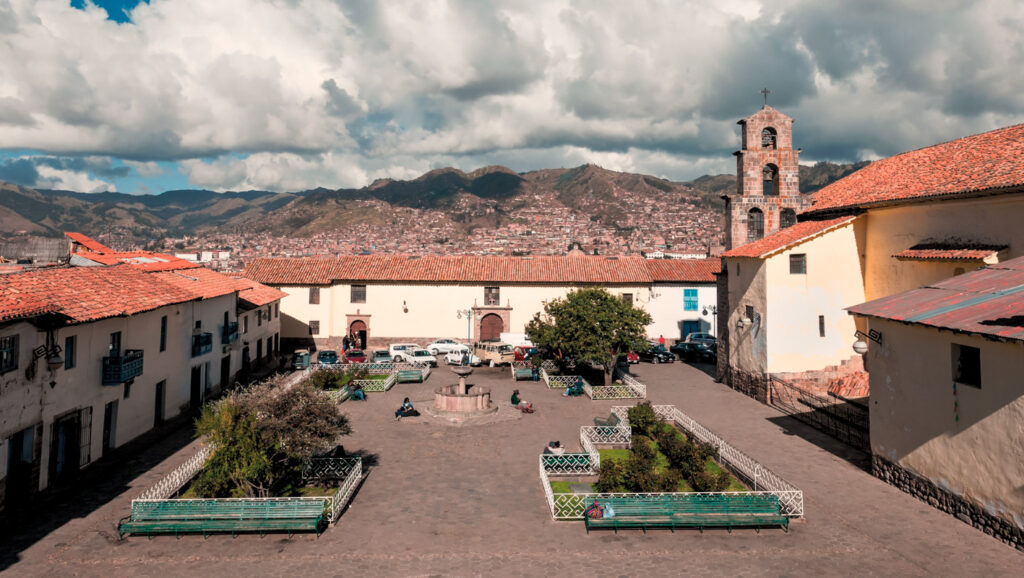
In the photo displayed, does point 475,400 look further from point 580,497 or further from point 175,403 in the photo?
point 175,403

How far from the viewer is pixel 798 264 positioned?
2455 centimetres

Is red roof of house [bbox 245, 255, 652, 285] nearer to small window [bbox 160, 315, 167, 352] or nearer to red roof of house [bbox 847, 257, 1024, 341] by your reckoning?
Answer: small window [bbox 160, 315, 167, 352]

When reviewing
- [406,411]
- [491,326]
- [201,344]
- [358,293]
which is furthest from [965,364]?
[358,293]

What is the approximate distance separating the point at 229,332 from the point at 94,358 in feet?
35.8

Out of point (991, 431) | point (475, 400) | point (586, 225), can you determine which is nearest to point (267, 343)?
point (475, 400)

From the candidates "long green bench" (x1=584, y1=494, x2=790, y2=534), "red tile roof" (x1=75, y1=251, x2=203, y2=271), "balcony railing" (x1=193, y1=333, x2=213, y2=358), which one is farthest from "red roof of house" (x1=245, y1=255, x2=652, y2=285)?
"long green bench" (x1=584, y1=494, x2=790, y2=534)

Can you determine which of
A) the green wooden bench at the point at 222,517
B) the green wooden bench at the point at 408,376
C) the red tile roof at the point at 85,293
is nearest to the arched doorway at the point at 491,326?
the green wooden bench at the point at 408,376

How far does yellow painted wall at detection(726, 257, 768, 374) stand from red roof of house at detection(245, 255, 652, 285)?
46.4ft

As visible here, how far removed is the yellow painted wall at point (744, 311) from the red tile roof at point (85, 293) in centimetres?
2367

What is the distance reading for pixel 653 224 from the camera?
170 m

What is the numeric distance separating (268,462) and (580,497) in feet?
24.2

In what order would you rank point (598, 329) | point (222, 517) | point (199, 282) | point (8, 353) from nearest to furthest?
1. point (222, 517)
2. point (8, 353)
3. point (199, 282)
4. point (598, 329)

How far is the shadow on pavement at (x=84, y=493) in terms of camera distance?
39.3ft

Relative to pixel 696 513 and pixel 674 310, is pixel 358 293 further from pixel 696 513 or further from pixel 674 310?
pixel 696 513
